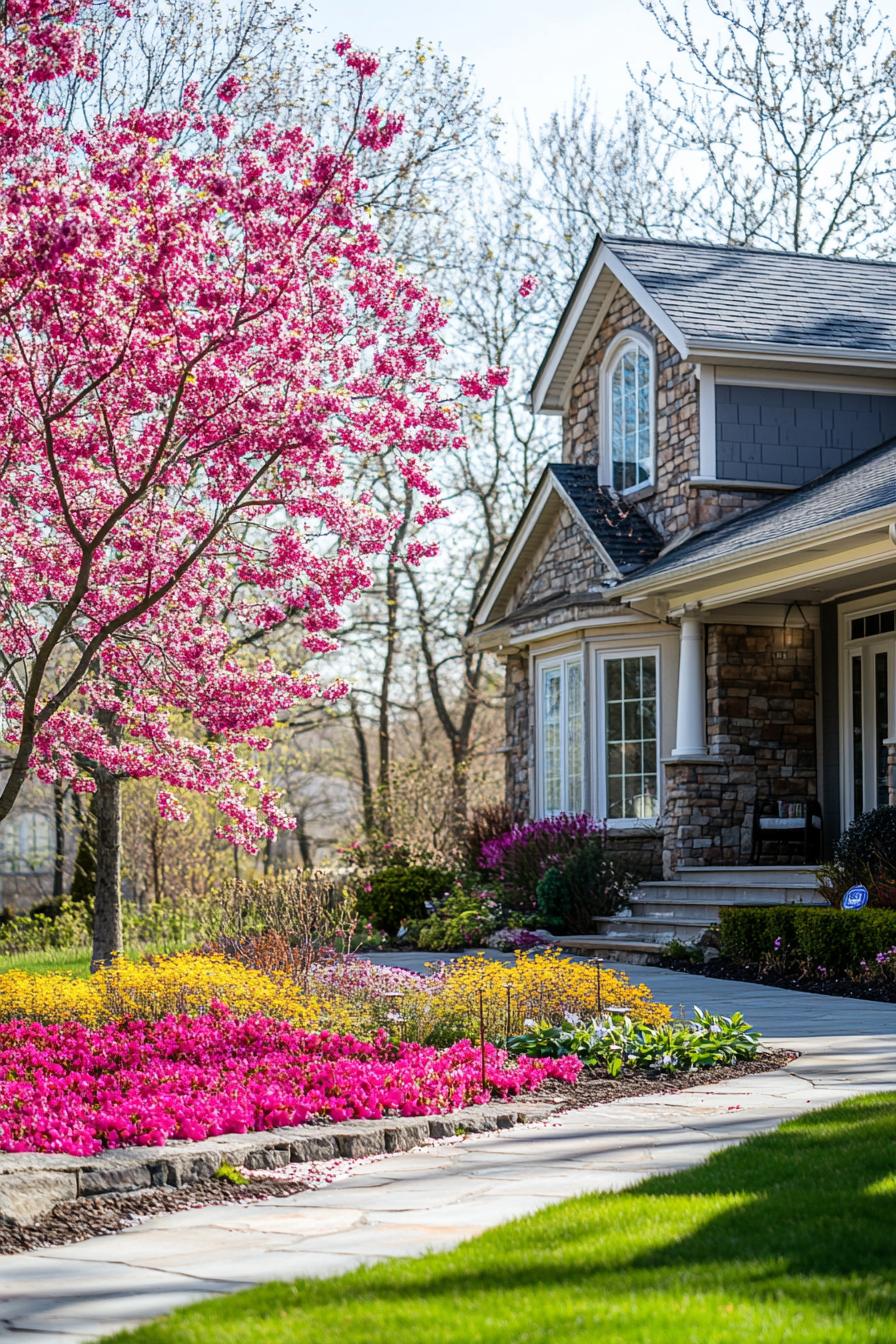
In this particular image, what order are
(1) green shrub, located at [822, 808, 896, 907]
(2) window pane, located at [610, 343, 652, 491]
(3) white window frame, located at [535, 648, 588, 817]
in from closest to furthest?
(1) green shrub, located at [822, 808, 896, 907] → (3) white window frame, located at [535, 648, 588, 817] → (2) window pane, located at [610, 343, 652, 491]

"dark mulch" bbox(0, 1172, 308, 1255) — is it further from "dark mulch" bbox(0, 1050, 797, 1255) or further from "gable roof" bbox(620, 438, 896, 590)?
"gable roof" bbox(620, 438, 896, 590)

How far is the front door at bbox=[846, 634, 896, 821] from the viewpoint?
14.6 metres

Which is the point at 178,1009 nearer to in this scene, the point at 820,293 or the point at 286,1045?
the point at 286,1045

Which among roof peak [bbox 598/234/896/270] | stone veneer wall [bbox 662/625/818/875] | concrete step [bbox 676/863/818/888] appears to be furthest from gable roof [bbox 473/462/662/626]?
concrete step [bbox 676/863/818/888]

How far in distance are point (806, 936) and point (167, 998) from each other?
187 inches

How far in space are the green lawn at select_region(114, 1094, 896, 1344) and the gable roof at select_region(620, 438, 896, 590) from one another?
8.05 metres

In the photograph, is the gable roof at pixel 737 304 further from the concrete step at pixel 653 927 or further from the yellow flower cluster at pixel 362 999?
the yellow flower cluster at pixel 362 999

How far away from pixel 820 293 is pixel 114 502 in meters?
11.1

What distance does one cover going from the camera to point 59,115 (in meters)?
11.8

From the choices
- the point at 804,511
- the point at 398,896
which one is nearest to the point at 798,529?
the point at 804,511

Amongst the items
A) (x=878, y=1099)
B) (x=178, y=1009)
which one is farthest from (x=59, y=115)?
(x=878, y=1099)

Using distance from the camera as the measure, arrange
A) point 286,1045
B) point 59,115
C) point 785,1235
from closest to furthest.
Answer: point 785,1235 < point 286,1045 < point 59,115

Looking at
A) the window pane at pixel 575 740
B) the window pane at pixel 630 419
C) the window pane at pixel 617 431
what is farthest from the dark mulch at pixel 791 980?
the window pane at pixel 617 431

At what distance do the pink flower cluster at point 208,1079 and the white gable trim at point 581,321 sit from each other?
10.3m
